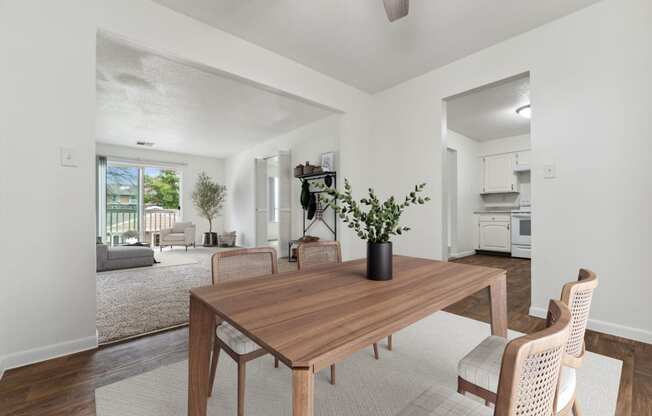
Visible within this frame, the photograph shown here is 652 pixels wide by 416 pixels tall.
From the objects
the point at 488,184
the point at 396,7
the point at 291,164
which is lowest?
the point at 488,184

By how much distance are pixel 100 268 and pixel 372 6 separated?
17.4 ft

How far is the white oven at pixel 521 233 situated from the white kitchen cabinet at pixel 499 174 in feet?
2.40

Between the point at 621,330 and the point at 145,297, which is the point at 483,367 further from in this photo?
the point at 145,297

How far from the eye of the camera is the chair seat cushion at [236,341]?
49.0 inches

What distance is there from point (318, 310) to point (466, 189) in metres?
6.19

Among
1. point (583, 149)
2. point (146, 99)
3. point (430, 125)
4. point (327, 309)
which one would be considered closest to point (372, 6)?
point (430, 125)

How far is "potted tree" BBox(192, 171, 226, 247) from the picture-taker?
25.7 feet

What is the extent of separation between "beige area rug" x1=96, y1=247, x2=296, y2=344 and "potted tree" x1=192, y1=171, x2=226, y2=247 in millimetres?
2667

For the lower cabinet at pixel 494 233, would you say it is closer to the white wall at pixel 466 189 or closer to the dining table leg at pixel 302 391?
the white wall at pixel 466 189

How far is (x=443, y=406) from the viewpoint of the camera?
32.0 inches

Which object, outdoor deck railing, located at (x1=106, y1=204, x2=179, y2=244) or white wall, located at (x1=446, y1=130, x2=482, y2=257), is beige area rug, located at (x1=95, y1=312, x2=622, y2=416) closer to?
white wall, located at (x1=446, y1=130, x2=482, y2=257)

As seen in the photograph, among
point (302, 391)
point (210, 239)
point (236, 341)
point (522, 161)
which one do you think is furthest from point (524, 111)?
point (210, 239)

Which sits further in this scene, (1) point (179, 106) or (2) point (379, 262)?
(1) point (179, 106)

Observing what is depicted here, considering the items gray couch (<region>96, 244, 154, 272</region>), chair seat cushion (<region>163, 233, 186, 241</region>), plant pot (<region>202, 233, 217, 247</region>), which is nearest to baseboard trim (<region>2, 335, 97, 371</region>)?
gray couch (<region>96, 244, 154, 272</region>)
